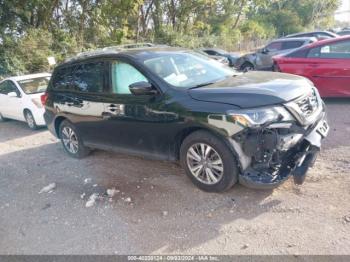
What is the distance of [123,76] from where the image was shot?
4.61m

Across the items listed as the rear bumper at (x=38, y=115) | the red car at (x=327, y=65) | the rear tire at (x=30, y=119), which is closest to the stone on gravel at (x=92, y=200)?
the rear bumper at (x=38, y=115)

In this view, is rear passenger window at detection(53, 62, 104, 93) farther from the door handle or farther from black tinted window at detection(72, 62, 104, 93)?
the door handle

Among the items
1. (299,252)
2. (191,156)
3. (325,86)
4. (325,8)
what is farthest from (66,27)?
(325,8)

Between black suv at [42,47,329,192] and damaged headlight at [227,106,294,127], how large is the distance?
0.01 m

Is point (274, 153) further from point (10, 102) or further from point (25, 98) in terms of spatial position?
point (10, 102)

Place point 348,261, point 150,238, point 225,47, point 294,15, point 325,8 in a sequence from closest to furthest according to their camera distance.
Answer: point 348,261 → point 150,238 → point 225,47 → point 294,15 → point 325,8

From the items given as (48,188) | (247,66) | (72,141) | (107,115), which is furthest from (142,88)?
(247,66)

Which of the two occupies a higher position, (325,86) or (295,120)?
(295,120)

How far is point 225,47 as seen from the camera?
33.2 m

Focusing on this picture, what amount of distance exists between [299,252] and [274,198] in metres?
0.92

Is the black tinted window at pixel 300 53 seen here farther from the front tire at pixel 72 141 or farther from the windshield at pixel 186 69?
the front tire at pixel 72 141

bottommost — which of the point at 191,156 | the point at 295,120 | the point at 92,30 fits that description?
the point at 92,30

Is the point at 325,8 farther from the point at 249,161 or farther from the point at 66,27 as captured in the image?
the point at 249,161

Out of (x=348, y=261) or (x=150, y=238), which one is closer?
(x=348, y=261)
